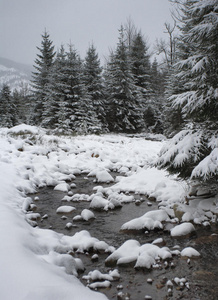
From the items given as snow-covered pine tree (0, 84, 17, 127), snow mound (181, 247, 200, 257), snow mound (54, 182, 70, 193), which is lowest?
snow mound (181, 247, 200, 257)

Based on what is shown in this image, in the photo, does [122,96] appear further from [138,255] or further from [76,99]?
[138,255]

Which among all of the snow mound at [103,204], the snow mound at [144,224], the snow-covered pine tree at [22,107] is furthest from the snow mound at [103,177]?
the snow-covered pine tree at [22,107]

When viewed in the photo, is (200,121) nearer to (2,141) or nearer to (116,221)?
(116,221)

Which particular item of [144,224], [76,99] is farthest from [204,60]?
[76,99]

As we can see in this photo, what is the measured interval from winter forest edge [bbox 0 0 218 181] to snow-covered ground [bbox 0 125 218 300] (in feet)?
3.15

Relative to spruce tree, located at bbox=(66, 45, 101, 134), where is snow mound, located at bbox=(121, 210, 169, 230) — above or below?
below

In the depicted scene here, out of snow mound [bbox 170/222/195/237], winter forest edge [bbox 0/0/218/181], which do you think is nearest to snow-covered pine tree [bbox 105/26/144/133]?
winter forest edge [bbox 0/0/218/181]

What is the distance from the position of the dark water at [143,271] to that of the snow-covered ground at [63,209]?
16cm

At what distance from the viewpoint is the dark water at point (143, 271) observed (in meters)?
2.45

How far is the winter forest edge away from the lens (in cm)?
411

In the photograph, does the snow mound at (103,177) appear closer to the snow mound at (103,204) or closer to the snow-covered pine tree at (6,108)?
the snow mound at (103,204)

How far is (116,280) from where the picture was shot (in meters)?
2.66

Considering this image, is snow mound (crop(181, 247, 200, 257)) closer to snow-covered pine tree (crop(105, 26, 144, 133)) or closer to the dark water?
the dark water

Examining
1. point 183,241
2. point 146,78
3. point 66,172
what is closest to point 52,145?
point 66,172
